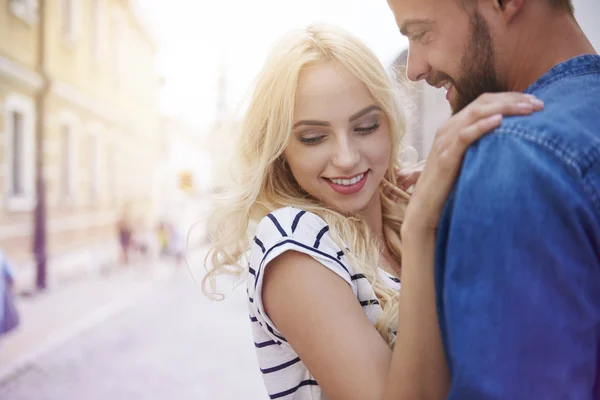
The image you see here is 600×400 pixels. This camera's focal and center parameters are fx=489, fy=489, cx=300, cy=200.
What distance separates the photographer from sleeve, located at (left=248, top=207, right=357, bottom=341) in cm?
92

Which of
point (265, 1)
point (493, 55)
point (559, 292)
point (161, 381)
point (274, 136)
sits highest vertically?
point (265, 1)

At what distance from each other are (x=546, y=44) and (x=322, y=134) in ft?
1.69

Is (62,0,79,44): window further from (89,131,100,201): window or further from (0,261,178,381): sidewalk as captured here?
(0,261,178,381): sidewalk

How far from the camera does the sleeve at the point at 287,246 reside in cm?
92

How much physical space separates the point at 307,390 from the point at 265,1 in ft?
7.01

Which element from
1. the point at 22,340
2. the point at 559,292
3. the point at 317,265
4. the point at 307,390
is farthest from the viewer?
the point at 22,340

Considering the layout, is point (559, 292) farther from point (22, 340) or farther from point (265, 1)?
point (22, 340)

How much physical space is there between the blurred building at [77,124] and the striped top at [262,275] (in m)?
2.35

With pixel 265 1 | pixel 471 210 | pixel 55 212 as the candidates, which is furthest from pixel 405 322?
pixel 55 212

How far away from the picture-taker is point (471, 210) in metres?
0.58

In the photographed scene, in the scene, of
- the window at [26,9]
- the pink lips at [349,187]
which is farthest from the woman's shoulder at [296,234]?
the window at [26,9]

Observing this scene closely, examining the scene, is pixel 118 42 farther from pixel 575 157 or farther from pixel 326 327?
pixel 575 157

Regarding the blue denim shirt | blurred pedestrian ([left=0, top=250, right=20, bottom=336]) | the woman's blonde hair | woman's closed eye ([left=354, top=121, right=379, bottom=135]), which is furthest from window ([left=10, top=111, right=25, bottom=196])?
the blue denim shirt

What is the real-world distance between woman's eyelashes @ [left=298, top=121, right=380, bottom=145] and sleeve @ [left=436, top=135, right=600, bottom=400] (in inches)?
23.7
